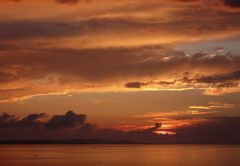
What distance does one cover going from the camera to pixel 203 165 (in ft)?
370

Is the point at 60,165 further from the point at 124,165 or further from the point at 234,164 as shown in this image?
the point at 234,164

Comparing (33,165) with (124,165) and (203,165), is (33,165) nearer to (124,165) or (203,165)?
(124,165)

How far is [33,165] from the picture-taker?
4505 inches

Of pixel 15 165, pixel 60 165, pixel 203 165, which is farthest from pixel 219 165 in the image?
pixel 15 165

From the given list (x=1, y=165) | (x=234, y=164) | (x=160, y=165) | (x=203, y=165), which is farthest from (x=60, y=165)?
(x=234, y=164)

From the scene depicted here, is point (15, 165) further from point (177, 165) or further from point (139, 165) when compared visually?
point (177, 165)

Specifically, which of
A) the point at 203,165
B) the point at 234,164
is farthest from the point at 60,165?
the point at 234,164

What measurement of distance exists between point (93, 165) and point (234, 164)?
3367 centimetres

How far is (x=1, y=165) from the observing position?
113 meters

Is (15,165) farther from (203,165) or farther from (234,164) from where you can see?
(234,164)

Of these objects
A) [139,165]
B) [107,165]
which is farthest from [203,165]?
[107,165]

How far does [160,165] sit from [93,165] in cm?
1588

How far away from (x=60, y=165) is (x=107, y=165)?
11034 millimetres

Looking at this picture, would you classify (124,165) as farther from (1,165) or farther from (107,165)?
(1,165)
